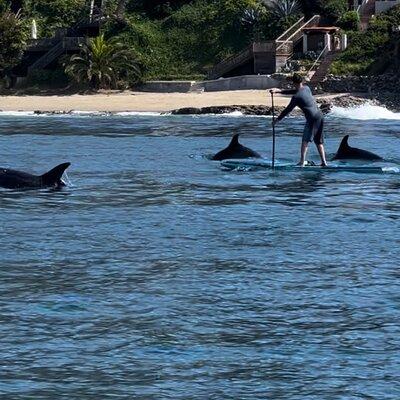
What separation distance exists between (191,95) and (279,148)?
21.6 metres

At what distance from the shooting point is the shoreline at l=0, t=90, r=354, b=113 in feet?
163

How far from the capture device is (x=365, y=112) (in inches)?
1860

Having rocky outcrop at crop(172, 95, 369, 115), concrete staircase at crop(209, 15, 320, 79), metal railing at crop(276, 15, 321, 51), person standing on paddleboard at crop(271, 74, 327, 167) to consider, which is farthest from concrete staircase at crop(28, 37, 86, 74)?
person standing on paddleboard at crop(271, 74, 327, 167)

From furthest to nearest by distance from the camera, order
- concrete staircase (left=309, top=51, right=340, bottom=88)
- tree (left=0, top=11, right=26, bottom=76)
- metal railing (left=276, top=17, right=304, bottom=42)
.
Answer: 1. tree (left=0, top=11, right=26, bottom=76)
2. metal railing (left=276, top=17, right=304, bottom=42)
3. concrete staircase (left=309, top=51, right=340, bottom=88)

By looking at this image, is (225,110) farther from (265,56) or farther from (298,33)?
(298,33)

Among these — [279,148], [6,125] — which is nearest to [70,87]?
[6,125]

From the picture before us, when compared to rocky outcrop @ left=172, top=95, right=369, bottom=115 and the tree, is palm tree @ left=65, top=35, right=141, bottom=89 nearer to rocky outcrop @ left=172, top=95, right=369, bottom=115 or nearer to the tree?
the tree

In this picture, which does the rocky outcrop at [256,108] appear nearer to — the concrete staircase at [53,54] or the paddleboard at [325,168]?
the concrete staircase at [53,54]

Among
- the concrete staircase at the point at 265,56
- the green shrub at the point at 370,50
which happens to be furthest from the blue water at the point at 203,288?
the concrete staircase at the point at 265,56

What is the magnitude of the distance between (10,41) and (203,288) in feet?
155

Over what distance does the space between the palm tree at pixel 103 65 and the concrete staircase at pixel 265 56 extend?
394cm

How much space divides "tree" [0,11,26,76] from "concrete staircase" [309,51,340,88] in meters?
15.0

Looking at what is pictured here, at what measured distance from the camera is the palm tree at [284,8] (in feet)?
197

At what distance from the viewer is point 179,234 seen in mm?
16781
